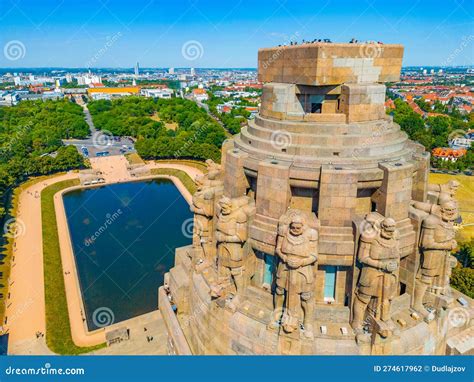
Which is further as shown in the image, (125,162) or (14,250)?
(125,162)

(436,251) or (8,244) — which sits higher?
(436,251)

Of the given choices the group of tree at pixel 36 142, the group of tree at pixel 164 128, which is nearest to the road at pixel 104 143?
the group of tree at pixel 164 128

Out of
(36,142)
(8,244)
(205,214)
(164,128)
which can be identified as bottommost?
(8,244)

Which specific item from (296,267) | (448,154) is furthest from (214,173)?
(448,154)

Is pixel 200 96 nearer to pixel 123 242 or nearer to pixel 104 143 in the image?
pixel 104 143

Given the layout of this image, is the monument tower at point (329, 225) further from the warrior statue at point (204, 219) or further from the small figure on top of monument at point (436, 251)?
the warrior statue at point (204, 219)

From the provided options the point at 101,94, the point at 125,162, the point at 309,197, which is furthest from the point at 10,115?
the point at 309,197

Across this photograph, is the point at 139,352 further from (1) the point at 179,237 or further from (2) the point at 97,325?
(1) the point at 179,237
